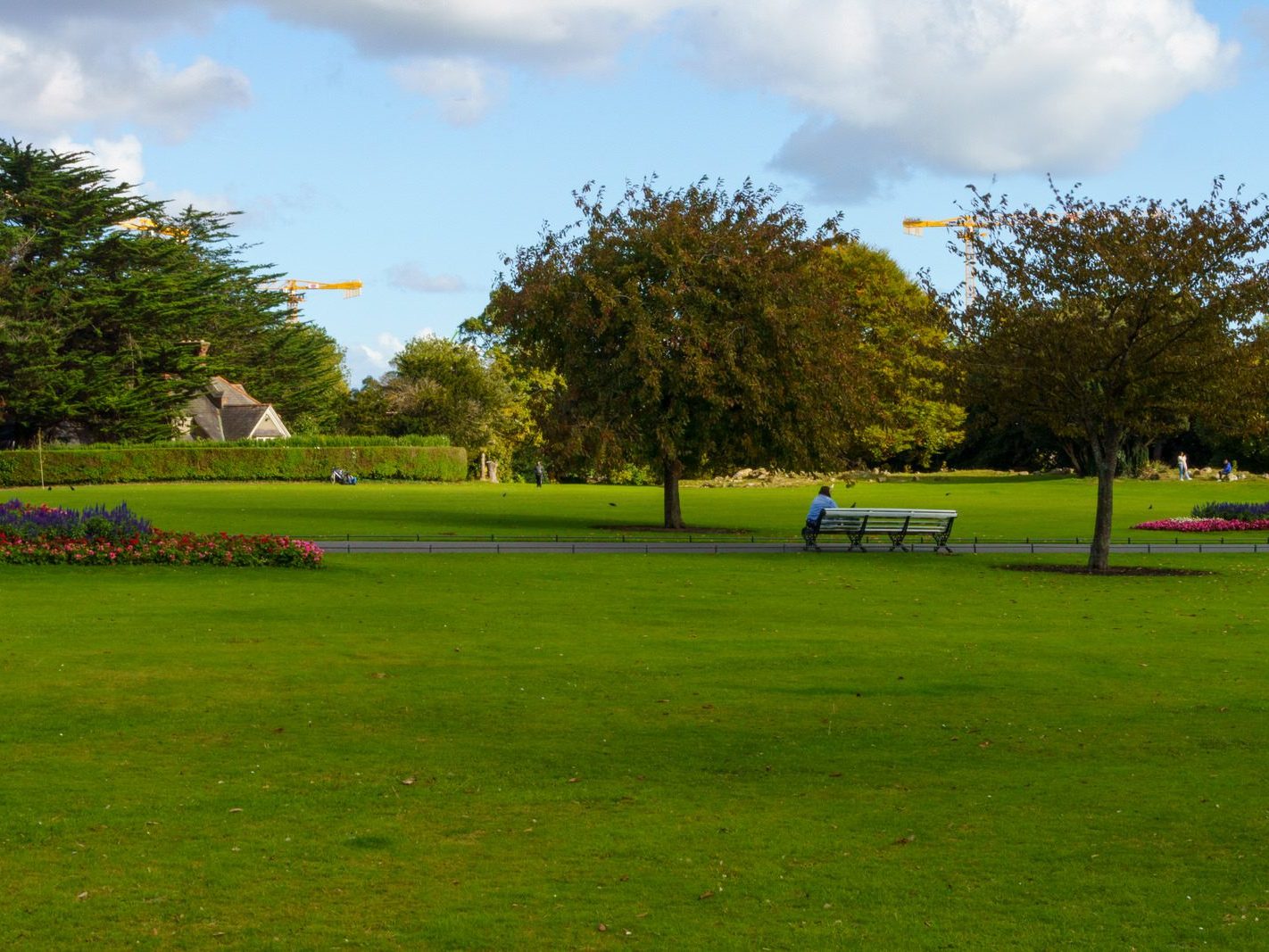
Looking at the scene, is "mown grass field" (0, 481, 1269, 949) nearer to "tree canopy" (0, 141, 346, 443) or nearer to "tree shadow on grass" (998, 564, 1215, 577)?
"tree shadow on grass" (998, 564, 1215, 577)

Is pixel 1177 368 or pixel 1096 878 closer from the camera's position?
pixel 1096 878

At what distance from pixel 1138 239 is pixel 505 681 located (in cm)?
1645

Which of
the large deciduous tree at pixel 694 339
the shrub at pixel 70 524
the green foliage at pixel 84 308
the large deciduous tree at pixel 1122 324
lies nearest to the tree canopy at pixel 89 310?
the green foliage at pixel 84 308

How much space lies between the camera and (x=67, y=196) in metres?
77.3

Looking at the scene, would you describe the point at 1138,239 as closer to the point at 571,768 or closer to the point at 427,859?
the point at 571,768

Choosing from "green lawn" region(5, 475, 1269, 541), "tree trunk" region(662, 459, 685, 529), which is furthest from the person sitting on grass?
"tree trunk" region(662, 459, 685, 529)

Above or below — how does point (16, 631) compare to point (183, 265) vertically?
below

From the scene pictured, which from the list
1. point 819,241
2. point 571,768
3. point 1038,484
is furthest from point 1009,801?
point 1038,484

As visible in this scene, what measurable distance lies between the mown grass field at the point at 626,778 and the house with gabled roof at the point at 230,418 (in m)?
75.8

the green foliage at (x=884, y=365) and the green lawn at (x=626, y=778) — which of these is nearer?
the green lawn at (x=626, y=778)

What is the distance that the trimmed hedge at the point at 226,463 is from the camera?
68.8m

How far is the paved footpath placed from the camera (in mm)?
28953

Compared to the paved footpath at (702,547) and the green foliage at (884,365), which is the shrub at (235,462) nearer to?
the green foliage at (884,365)

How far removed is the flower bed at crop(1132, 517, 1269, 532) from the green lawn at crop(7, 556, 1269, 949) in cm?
2067
